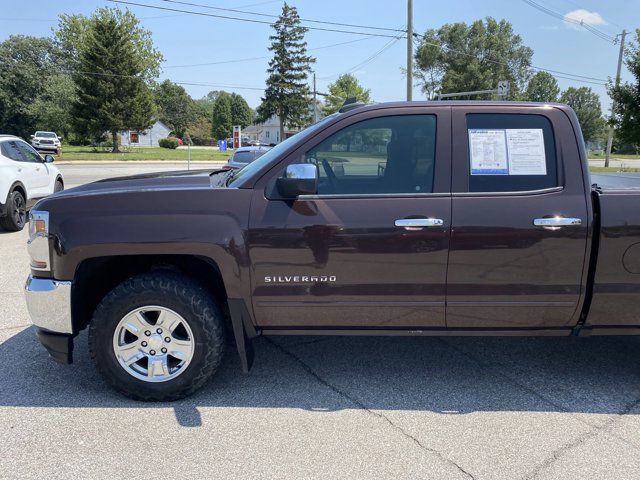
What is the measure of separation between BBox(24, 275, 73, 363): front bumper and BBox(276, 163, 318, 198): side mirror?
4.99 feet

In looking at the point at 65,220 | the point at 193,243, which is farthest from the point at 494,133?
the point at 65,220

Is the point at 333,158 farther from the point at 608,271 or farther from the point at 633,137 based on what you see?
the point at 633,137

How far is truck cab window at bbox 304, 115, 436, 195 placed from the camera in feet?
10.7

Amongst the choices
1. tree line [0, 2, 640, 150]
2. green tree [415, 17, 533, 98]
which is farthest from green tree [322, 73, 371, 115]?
green tree [415, 17, 533, 98]

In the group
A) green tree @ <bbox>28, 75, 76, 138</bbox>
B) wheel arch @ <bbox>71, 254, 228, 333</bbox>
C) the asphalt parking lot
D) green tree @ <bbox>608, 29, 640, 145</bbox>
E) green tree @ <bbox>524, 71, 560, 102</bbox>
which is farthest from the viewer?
green tree @ <bbox>524, 71, 560, 102</bbox>

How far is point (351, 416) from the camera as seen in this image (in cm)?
318

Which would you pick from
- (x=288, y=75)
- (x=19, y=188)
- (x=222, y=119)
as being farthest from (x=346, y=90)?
(x=19, y=188)

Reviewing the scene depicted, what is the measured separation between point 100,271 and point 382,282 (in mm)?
1944

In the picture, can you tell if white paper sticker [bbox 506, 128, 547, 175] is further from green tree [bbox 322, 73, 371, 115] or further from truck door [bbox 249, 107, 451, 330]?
green tree [bbox 322, 73, 371, 115]

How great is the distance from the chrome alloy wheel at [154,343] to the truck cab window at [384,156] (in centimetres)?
130

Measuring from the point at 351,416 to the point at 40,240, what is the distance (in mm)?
2289

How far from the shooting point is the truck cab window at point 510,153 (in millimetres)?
3199

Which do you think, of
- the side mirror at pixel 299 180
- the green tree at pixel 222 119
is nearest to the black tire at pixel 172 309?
the side mirror at pixel 299 180

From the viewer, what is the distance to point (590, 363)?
3953 mm
